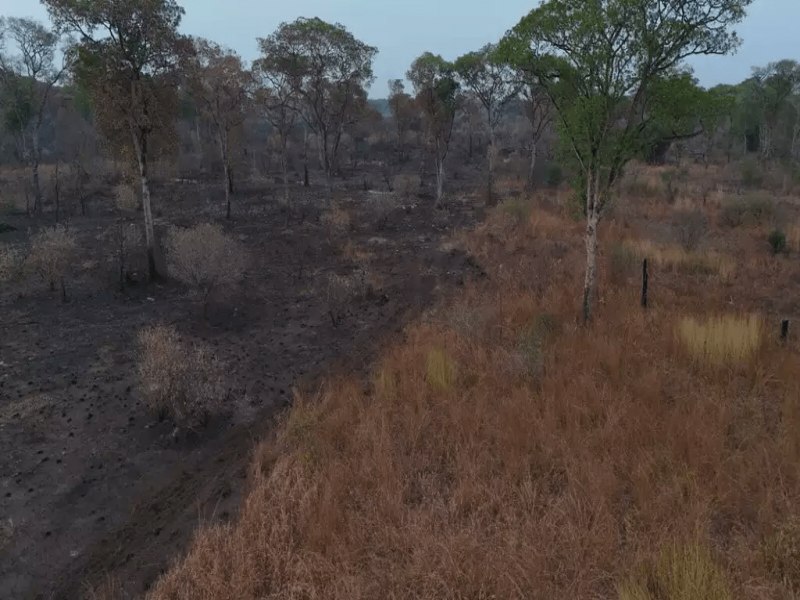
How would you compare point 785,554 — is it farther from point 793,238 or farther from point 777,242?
point 793,238

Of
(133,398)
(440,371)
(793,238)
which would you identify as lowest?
(133,398)

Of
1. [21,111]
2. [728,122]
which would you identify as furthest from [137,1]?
[728,122]

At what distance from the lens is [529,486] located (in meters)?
4.00

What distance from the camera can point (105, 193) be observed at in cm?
2261

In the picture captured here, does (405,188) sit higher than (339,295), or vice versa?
(405,188)

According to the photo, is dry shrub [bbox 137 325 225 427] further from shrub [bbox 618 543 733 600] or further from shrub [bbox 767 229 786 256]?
shrub [bbox 767 229 786 256]

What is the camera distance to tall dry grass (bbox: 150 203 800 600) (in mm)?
3256

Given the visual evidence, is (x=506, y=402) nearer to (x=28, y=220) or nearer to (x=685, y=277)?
(x=685, y=277)

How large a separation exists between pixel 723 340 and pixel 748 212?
1154 centimetres

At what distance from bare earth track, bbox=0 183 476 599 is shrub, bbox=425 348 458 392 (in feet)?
5.03

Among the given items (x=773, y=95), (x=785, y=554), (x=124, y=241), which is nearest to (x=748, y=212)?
(x=785, y=554)

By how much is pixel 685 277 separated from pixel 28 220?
2028cm

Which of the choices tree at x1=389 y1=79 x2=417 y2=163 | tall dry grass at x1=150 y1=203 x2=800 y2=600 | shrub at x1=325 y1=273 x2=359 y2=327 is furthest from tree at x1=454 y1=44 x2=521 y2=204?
tall dry grass at x1=150 y1=203 x2=800 y2=600

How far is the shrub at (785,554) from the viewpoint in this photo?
3.01 m
